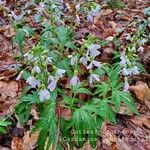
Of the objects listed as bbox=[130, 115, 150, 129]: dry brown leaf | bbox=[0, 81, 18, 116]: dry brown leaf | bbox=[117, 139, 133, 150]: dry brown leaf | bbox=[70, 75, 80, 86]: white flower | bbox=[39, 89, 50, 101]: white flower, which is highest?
bbox=[70, 75, 80, 86]: white flower

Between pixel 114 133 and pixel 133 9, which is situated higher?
pixel 133 9

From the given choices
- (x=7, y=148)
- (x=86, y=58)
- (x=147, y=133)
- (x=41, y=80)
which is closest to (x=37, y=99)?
(x=41, y=80)

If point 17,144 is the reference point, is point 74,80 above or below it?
above

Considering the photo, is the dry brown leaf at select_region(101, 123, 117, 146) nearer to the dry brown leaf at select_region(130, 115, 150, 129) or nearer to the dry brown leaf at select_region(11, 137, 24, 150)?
the dry brown leaf at select_region(130, 115, 150, 129)

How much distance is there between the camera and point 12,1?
4773 millimetres

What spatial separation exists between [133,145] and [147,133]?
0.62 feet

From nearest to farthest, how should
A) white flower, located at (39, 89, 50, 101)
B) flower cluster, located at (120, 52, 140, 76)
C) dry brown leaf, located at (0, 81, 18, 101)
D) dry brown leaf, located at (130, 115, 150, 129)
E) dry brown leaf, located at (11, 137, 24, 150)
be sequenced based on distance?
white flower, located at (39, 89, 50, 101) < flower cluster, located at (120, 52, 140, 76) < dry brown leaf, located at (11, 137, 24, 150) < dry brown leaf, located at (130, 115, 150, 129) < dry brown leaf, located at (0, 81, 18, 101)

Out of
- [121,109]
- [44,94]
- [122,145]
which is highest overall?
[44,94]

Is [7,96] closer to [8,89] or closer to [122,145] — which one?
[8,89]

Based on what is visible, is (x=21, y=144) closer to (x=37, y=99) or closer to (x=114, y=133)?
(x=37, y=99)

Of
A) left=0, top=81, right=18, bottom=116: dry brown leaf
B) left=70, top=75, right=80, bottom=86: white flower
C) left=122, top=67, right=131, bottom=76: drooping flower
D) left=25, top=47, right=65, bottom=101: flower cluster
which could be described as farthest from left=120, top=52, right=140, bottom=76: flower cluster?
left=0, top=81, right=18, bottom=116: dry brown leaf

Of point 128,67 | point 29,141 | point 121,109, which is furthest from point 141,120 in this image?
point 29,141

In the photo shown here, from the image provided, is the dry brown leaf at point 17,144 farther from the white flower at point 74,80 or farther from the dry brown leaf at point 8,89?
the white flower at point 74,80

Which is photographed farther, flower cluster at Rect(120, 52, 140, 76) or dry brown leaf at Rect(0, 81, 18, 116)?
dry brown leaf at Rect(0, 81, 18, 116)
